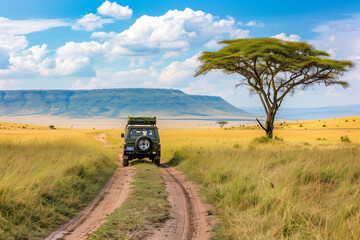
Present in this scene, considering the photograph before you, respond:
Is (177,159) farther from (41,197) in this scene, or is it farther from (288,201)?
(288,201)

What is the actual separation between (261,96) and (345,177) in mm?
20395

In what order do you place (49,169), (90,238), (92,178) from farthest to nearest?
1. (92,178)
2. (49,169)
3. (90,238)

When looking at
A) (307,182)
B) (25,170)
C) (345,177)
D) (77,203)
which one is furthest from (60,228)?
(345,177)

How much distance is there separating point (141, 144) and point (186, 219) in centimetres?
1018

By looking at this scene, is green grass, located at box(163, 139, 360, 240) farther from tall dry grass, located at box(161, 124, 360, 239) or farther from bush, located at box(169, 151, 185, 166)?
bush, located at box(169, 151, 185, 166)

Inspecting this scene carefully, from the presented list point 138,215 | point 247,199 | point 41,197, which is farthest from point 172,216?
point 41,197

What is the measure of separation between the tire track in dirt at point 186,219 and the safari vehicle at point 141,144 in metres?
6.28

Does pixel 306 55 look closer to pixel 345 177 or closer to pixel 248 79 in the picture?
pixel 248 79

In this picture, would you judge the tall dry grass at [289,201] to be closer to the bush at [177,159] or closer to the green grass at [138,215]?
the green grass at [138,215]

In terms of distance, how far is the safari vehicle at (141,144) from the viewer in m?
17.5

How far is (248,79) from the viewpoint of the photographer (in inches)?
1185

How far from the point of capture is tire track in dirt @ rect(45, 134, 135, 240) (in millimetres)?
6596

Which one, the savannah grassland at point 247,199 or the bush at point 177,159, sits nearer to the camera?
the savannah grassland at point 247,199

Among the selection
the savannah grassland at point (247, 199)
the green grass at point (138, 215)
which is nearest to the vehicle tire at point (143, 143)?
the savannah grassland at point (247, 199)
